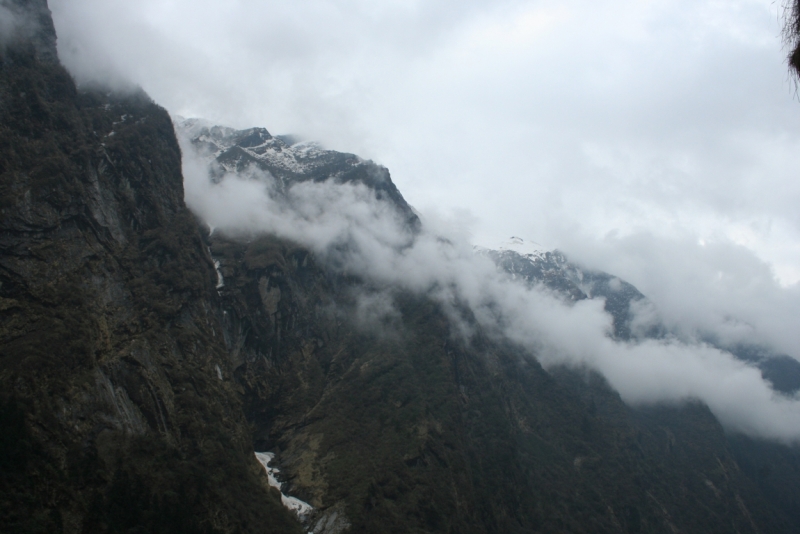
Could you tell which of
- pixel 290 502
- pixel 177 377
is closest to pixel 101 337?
pixel 177 377

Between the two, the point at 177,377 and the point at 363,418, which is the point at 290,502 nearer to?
the point at 363,418

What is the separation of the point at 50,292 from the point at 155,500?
42133mm

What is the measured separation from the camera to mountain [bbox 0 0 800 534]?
289 ft

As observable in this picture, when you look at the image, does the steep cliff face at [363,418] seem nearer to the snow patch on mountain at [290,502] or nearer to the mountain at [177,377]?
the mountain at [177,377]

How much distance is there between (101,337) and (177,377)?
19.2 meters

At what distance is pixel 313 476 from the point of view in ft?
462

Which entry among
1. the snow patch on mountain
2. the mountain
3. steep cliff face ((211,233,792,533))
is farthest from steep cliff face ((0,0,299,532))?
steep cliff face ((211,233,792,533))

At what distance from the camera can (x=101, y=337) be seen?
10281cm

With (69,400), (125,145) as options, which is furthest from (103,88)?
(69,400)

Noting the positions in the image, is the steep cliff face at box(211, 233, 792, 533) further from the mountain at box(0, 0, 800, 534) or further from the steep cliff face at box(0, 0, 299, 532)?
the steep cliff face at box(0, 0, 299, 532)

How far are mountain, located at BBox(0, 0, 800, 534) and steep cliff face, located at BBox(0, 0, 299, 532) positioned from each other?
380mm

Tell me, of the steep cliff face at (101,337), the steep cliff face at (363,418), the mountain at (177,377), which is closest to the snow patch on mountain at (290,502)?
the mountain at (177,377)

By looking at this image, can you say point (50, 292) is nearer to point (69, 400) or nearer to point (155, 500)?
point (69, 400)

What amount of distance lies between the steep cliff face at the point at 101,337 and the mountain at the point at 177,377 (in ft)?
1.25
